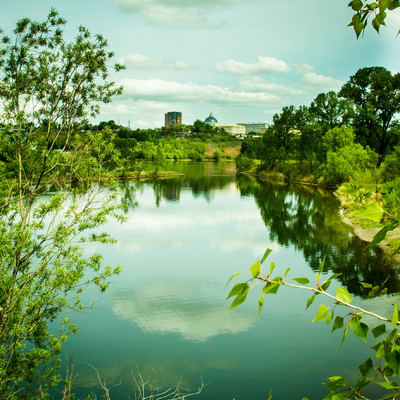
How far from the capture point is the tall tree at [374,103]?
37125 millimetres

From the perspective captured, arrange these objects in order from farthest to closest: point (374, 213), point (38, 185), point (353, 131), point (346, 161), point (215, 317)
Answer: point (353, 131) < point (346, 161) < point (215, 317) < point (38, 185) < point (374, 213)

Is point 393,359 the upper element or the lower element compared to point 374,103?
lower

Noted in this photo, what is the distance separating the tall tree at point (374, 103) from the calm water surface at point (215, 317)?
17.1 meters

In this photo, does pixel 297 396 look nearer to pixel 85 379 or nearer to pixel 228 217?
pixel 85 379

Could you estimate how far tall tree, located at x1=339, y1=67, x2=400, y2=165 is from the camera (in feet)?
122

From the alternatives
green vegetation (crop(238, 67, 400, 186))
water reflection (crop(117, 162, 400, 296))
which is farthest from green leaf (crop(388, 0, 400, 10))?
green vegetation (crop(238, 67, 400, 186))

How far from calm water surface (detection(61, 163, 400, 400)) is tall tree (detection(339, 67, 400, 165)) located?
56.0 feet

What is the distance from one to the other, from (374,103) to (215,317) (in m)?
32.8

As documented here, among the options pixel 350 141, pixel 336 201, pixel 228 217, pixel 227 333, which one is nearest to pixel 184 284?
pixel 227 333

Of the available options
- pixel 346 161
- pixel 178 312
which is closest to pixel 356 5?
pixel 178 312

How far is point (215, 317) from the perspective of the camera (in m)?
13.0

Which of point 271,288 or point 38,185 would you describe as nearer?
point 271,288

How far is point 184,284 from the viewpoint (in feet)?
51.8

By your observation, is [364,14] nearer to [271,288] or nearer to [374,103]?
[271,288]
